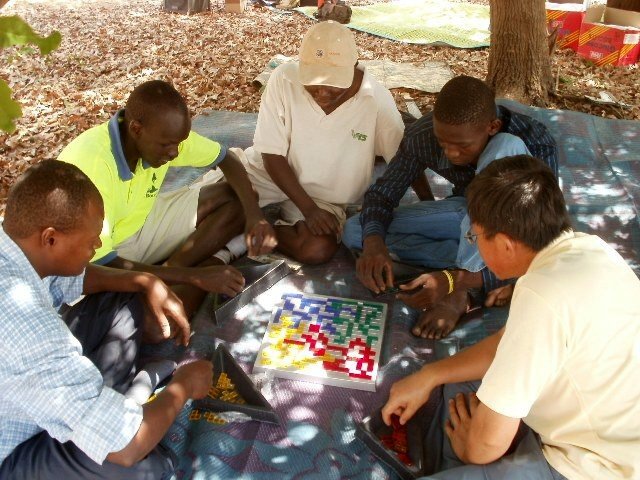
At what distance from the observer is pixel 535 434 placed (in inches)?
66.0

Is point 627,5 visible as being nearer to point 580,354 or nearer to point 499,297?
point 499,297

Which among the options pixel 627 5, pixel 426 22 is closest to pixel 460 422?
pixel 627 5

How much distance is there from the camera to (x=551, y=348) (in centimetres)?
134

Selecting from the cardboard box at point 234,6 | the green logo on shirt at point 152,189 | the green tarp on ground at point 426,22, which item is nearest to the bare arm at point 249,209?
the green logo on shirt at point 152,189

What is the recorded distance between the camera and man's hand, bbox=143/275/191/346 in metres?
2.19

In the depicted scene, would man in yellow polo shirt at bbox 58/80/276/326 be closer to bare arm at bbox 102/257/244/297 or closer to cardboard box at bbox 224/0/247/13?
bare arm at bbox 102/257/244/297

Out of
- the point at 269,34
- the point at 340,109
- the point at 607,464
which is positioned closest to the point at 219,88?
the point at 269,34

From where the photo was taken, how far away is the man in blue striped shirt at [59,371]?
141cm

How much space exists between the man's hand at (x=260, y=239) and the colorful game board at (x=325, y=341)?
25cm

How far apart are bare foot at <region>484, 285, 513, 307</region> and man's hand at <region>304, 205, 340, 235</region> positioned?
0.76m

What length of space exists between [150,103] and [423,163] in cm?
122

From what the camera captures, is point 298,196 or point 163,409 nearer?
point 163,409

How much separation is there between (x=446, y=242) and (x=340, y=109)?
0.78 m

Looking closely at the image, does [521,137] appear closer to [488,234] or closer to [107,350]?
[488,234]
